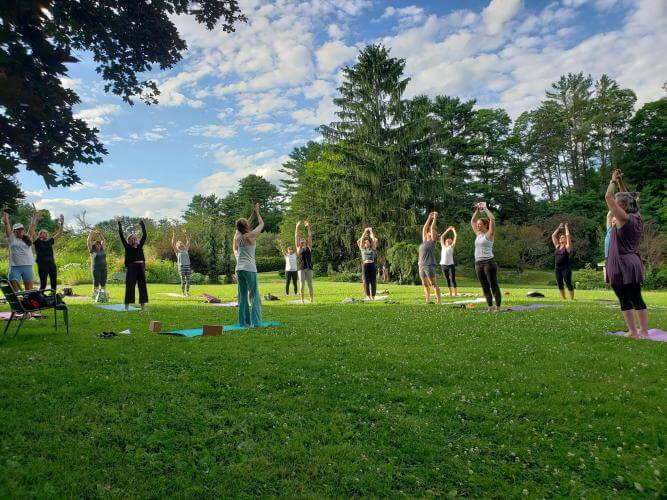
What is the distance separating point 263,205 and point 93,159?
74917 millimetres

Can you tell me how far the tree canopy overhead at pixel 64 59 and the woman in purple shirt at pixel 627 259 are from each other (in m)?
6.88

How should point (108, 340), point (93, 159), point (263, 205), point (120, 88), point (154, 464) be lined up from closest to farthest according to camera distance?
point (154, 464)
point (93, 159)
point (120, 88)
point (108, 340)
point (263, 205)

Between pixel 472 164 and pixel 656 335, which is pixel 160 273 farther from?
pixel 472 164

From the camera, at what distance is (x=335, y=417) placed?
405 centimetres

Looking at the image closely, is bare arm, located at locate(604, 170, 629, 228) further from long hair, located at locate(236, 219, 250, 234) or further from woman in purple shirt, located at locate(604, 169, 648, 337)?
long hair, located at locate(236, 219, 250, 234)

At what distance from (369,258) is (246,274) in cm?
635

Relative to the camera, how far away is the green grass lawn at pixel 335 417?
306cm

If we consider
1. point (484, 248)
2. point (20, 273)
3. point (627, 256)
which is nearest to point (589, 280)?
point (484, 248)

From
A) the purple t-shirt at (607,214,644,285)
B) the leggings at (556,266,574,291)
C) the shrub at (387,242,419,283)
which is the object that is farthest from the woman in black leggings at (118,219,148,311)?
the shrub at (387,242,419,283)

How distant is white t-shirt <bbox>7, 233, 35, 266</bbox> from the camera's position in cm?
1034

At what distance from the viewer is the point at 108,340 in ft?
24.3

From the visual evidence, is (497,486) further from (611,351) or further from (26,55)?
(26,55)

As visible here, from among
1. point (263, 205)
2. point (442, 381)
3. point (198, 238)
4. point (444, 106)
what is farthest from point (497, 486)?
point (263, 205)

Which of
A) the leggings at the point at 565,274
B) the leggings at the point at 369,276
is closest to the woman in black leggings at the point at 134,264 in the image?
the leggings at the point at 369,276
